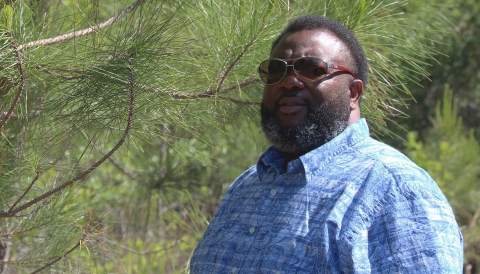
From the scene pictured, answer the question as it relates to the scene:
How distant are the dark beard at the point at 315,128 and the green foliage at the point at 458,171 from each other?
8.83 ft

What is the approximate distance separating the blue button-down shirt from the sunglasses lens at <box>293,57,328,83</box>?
0.14m

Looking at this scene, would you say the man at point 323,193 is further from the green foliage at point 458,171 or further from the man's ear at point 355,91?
the green foliage at point 458,171

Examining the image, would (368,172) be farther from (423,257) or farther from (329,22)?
(329,22)

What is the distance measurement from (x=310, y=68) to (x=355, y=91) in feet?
0.48

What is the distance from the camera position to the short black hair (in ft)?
5.27

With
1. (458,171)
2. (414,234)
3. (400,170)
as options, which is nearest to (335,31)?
(400,170)

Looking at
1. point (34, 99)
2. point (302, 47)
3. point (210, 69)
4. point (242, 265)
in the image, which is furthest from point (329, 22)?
point (34, 99)

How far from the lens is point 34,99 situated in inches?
69.3

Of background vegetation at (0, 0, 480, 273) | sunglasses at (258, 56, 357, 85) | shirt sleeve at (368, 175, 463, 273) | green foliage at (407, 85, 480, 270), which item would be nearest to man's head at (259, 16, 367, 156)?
sunglasses at (258, 56, 357, 85)

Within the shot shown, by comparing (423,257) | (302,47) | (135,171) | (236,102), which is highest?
(302,47)

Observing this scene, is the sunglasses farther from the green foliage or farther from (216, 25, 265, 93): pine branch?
the green foliage

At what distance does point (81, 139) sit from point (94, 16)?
20.1 inches

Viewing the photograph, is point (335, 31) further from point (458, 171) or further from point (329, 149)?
point (458, 171)

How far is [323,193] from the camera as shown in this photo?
1.38 m
